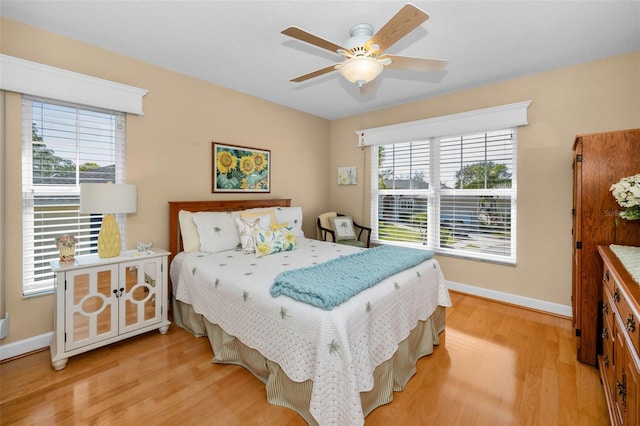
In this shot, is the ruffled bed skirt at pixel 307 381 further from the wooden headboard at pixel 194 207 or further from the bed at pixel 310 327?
the wooden headboard at pixel 194 207

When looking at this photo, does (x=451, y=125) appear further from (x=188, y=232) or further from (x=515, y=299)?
(x=188, y=232)

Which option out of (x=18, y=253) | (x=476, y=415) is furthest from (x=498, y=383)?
(x=18, y=253)

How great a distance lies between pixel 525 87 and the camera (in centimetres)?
309

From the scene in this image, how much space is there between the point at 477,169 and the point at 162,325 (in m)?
3.77

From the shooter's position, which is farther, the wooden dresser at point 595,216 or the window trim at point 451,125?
the window trim at point 451,125

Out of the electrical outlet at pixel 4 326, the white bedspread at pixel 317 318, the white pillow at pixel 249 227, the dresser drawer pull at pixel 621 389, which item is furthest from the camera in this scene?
the white pillow at pixel 249 227

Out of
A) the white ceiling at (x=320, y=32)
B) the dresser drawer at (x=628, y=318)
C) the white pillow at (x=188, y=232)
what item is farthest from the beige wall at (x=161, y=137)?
the dresser drawer at (x=628, y=318)

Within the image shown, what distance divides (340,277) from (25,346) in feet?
8.30

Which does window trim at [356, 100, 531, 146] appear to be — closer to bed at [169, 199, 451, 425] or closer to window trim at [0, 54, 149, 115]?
bed at [169, 199, 451, 425]

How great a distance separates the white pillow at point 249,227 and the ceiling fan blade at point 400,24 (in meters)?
1.89

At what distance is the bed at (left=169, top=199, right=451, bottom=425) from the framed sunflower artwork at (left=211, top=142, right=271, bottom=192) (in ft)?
2.52

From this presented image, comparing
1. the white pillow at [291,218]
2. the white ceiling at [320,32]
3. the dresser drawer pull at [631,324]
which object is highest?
the white ceiling at [320,32]

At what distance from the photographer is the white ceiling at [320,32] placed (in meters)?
1.98

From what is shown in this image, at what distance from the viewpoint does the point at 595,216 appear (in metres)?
2.00
